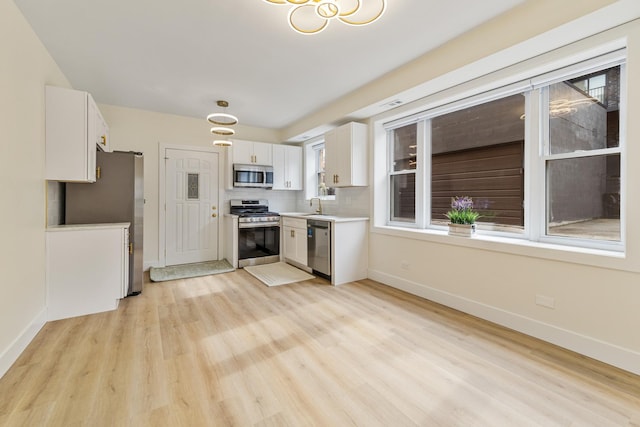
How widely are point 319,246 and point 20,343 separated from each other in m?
3.17

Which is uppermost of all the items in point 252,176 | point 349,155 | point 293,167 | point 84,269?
point 293,167

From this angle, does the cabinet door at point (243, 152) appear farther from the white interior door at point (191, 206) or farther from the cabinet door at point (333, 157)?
the cabinet door at point (333, 157)

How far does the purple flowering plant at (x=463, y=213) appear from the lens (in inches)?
121

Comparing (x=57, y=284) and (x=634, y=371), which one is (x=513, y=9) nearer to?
(x=634, y=371)

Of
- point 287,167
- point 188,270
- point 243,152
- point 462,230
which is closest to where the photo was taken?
→ point 462,230

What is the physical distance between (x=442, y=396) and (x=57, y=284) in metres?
3.64

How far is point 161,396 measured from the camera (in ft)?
5.61

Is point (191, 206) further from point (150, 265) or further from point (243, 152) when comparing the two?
point (243, 152)

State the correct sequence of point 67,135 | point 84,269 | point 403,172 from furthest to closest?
point 403,172
point 84,269
point 67,135

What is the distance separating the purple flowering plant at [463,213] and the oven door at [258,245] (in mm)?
3176

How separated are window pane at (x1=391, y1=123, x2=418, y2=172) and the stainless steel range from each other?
2413mm

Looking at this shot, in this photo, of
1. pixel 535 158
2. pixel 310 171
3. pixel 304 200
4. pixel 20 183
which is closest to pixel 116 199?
pixel 20 183

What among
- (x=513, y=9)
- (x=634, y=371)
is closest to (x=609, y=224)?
(x=634, y=371)

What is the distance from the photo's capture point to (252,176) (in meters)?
5.33
